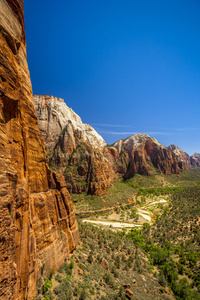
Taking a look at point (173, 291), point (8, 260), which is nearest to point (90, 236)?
point (173, 291)

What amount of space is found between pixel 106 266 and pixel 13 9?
2953cm

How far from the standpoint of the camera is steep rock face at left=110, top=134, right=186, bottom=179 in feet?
432

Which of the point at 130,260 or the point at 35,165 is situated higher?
the point at 35,165

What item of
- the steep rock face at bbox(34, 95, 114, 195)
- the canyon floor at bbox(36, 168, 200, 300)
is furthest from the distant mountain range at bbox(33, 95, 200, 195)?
the canyon floor at bbox(36, 168, 200, 300)

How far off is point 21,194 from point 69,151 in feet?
261

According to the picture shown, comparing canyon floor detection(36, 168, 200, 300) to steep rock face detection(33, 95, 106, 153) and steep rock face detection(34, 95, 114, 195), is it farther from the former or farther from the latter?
steep rock face detection(33, 95, 106, 153)

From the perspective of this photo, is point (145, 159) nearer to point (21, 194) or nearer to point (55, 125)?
point (55, 125)

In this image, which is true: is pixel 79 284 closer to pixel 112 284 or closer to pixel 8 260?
pixel 112 284

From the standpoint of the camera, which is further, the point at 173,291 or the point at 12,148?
the point at 173,291

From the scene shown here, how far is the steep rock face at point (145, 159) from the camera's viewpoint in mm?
131750

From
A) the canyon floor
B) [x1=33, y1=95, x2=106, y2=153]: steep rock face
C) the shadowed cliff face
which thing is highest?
[x1=33, y1=95, x2=106, y2=153]: steep rock face

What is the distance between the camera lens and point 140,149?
463ft

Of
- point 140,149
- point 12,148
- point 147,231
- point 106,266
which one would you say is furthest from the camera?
point 140,149

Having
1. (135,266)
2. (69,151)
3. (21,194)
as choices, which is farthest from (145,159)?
(21,194)
